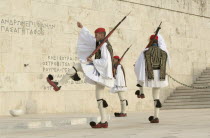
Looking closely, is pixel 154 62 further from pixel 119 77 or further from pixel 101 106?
pixel 119 77

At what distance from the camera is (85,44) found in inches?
308

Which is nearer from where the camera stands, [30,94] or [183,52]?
[30,94]

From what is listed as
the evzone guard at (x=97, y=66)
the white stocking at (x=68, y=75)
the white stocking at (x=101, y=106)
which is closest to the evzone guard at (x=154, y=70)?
the evzone guard at (x=97, y=66)

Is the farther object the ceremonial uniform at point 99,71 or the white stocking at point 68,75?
the ceremonial uniform at point 99,71

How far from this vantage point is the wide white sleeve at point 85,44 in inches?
307

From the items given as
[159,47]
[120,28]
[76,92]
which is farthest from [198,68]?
[159,47]

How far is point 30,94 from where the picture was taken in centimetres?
1280

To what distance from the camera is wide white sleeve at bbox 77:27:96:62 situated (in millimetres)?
7789

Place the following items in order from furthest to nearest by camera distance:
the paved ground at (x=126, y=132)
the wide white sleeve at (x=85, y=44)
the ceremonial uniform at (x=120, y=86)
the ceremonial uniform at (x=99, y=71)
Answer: the ceremonial uniform at (x=120, y=86)
the wide white sleeve at (x=85, y=44)
the ceremonial uniform at (x=99, y=71)
the paved ground at (x=126, y=132)

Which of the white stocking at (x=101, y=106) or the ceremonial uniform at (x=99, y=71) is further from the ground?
the ceremonial uniform at (x=99, y=71)

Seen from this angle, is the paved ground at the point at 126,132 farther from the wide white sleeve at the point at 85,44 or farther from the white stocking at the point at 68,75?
the wide white sleeve at the point at 85,44

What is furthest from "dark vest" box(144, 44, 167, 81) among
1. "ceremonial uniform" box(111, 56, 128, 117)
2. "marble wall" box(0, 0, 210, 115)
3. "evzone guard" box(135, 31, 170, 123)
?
"marble wall" box(0, 0, 210, 115)

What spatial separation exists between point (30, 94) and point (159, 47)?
16.4 feet

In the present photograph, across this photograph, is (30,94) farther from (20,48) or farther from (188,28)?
(188,28)
